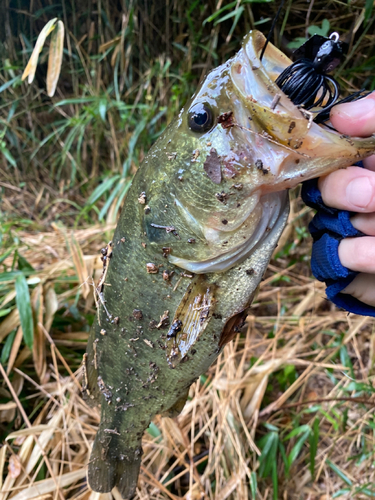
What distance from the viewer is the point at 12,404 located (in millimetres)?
1914

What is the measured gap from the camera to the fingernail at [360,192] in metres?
0.80

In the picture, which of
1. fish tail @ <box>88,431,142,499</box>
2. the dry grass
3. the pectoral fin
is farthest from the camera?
the dry grass

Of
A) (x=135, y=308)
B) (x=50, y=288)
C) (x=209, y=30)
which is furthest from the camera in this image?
(x=209, y=30)

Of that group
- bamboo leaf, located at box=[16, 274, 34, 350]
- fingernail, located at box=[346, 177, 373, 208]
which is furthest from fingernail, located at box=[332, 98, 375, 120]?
bamboo leaf, located at box=[16, 274, 34, 350]

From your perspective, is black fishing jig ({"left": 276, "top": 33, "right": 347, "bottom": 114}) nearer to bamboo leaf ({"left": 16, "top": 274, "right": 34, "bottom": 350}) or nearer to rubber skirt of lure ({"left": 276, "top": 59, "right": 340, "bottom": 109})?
rubber skirt of lure ({"left": 276, "top": 59, "right": 340, "bottom": 109})

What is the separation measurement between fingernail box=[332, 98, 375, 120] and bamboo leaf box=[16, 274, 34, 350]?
187 centimetres

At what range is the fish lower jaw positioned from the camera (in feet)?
3.16

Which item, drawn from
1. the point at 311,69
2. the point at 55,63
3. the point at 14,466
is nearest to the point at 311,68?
the point at 311,69

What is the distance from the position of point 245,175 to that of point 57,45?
1.54 m

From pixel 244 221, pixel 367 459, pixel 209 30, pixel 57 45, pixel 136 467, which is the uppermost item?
pixel 209 30

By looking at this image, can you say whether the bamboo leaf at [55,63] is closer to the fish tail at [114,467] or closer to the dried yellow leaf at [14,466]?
the fish tail at [114,467]

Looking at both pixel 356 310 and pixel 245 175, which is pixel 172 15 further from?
pixel 356 310

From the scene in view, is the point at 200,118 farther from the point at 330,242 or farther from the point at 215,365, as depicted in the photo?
the point at 215,365

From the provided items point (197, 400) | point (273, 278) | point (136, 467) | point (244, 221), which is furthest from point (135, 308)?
point (273, 278)
